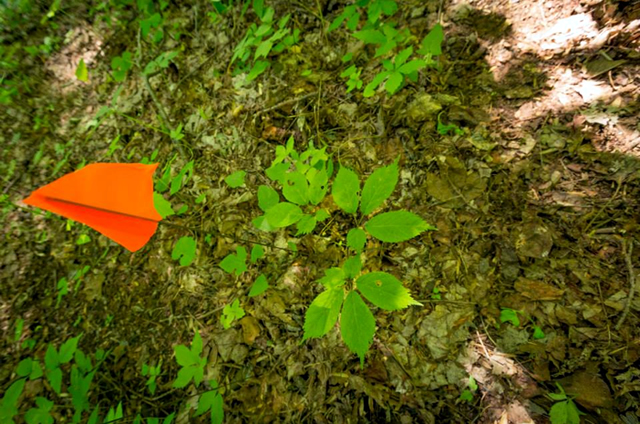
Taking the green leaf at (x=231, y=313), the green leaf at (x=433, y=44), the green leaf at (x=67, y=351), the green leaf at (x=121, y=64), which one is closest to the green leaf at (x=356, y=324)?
the green leaf at (x=231, y=313)

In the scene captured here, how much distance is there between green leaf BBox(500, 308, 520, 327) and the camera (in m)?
1.29

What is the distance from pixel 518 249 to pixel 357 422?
41.6 inches

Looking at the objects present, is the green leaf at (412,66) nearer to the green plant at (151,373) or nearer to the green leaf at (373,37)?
the green leaf at (373,37)

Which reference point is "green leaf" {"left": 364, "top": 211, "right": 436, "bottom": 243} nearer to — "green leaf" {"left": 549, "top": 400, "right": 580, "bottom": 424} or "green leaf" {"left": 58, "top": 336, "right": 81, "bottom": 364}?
"green leaf" {"left": 549, "top": 400, "right": 580, "bottom": 424}

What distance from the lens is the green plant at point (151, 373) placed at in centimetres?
177

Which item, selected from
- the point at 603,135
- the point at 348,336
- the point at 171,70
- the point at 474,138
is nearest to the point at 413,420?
the point at 348,336

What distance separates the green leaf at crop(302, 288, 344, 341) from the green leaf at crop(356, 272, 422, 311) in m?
0.11

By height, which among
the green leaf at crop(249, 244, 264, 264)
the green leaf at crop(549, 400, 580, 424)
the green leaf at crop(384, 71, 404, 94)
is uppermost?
the green leaf at crop(384, 71, 404, 94)

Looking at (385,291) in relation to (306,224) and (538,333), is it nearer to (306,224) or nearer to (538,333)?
(306,224)

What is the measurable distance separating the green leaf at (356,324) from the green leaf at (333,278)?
3.9 inches

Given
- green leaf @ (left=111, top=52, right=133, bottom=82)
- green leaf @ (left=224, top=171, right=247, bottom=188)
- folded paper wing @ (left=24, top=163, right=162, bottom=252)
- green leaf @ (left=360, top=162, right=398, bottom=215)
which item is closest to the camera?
folded paper wing @ (left=24, top=163, right=162, bottom=252)

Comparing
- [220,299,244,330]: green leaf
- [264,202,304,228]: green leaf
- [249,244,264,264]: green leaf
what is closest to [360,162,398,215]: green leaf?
[264,202,304,228]: green leaf

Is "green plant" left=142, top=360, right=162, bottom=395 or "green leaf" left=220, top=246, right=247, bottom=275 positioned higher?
"green leaf" left=220, top=246, right=247, bottom=275

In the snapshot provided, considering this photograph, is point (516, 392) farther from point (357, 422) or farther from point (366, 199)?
point (366, 199)
